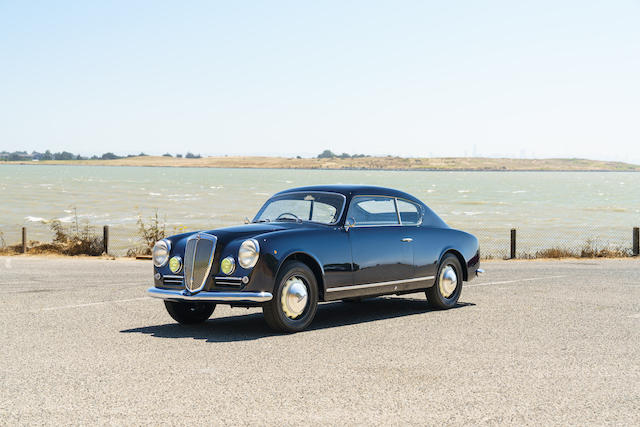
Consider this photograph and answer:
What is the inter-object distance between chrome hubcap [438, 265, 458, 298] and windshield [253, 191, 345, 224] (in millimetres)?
2095

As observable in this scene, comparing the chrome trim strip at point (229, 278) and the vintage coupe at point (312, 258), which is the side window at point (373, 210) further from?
the chrome trim strip at point (229, 278)

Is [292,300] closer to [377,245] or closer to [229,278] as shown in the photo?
[229,278]

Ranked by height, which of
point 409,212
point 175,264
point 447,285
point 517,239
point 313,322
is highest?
point 409,212

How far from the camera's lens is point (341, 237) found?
32.3 ft

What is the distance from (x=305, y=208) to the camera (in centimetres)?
1037

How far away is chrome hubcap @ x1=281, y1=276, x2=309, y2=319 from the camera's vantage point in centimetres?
923

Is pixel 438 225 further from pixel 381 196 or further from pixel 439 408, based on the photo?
pixel 439 408

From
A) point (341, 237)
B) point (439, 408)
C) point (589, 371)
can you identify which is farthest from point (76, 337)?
point (589, 371)

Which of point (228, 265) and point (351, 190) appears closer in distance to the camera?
point (228, 265)

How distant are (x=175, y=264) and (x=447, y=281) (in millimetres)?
3956

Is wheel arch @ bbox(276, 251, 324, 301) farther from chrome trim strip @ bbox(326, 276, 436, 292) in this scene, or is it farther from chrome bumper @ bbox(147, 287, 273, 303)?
chrome bumper @ bbox(147, 287, 273, 303)

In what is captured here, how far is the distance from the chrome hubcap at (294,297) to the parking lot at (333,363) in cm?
26

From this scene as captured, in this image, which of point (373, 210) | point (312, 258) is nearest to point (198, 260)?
point (312, 258)

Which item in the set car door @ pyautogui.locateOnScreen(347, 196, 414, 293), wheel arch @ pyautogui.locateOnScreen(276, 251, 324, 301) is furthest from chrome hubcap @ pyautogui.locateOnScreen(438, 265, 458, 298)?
wheel arch @ pyautogui.locateOnScreen(276, 251, 324, 301)
